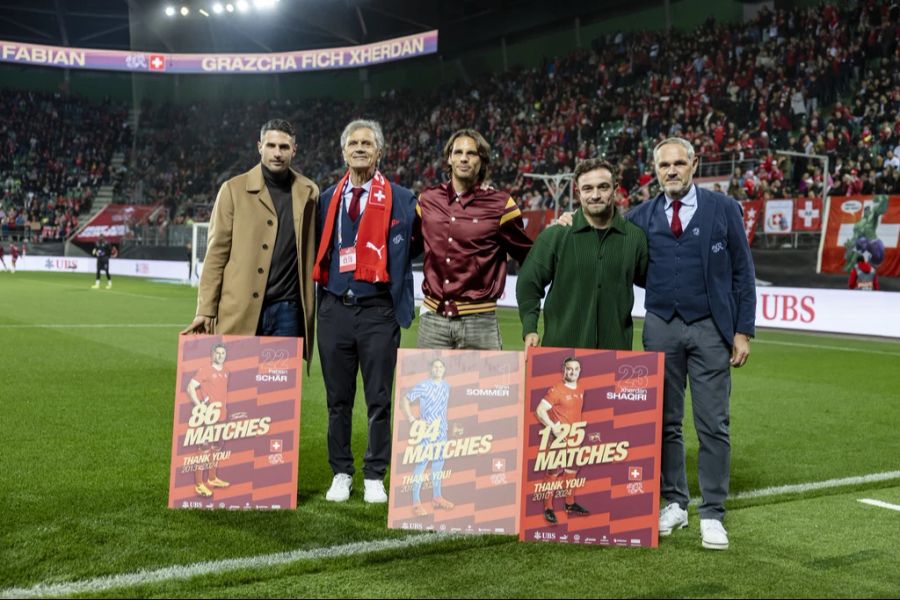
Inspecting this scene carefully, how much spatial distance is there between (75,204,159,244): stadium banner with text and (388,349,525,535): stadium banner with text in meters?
37.4

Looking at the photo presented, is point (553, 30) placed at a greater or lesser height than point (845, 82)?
greater

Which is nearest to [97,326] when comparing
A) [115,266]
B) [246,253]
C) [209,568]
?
[246,253]

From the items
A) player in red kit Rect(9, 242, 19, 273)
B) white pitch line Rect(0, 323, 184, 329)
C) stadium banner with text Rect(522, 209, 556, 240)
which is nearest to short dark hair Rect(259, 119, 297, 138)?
white pitch line Rect(0, 323, 184, 329)

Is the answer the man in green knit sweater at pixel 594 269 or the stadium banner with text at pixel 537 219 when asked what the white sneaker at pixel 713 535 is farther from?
the stadium banner with text at pixel 537 219

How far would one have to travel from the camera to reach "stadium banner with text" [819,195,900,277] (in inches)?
658

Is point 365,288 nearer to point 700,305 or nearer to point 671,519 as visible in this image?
point 700,305

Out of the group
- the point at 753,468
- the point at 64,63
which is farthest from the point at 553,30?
the point at 753,468

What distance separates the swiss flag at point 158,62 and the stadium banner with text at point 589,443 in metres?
48.0

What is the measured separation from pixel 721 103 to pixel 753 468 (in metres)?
21.6

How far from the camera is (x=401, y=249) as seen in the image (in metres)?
4.62

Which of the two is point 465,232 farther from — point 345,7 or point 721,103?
point 345,7

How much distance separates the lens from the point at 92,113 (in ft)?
162

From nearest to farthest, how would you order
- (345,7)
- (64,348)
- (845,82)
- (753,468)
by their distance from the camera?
1. (753,468)
2. (64,348)
3. (845,82)
4. (345,7)

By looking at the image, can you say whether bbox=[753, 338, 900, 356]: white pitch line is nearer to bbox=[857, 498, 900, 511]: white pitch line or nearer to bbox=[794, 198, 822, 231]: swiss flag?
bbox=[794, 198, 822, 231]: swiss flag
